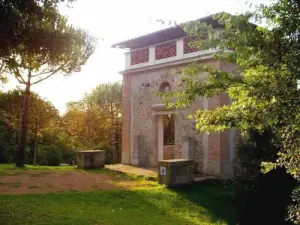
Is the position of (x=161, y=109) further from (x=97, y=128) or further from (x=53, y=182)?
(x=97, y=128)

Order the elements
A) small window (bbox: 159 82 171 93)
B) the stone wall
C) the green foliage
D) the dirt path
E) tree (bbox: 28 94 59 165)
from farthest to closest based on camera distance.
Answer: the green foliage, tree (bbox: 28 94 59 165), small window (bbox: 159 82 171 93), the stone wall, the dirt path

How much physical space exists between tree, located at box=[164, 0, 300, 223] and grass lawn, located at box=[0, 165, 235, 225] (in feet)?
12.4

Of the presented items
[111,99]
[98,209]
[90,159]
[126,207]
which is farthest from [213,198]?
[111,99]

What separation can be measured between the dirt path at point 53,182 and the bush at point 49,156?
36.0 ft

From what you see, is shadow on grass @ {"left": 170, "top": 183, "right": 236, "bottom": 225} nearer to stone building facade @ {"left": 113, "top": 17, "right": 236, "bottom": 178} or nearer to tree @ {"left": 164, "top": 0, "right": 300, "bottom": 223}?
stone building facade @ {"left": 113, "top": 17, "right": 236, "bottom": 178}

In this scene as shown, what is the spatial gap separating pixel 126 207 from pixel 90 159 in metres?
6.42

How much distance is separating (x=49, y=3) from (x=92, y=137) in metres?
22.0

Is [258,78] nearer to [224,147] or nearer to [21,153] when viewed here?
[224,147]

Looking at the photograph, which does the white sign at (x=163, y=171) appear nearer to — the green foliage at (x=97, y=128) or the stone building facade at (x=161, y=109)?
the stone building facade at (x=161, y=109)

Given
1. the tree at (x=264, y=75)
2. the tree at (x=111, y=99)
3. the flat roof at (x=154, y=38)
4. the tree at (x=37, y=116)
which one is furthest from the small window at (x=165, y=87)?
the tree at (x=111, y=99)

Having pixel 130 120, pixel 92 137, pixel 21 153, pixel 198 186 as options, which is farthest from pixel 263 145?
pixel 92 137

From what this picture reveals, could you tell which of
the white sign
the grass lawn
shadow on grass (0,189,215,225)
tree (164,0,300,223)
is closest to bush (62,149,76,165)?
the white sign

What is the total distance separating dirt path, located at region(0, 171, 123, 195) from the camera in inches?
371

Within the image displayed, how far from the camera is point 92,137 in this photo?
28.5 m
